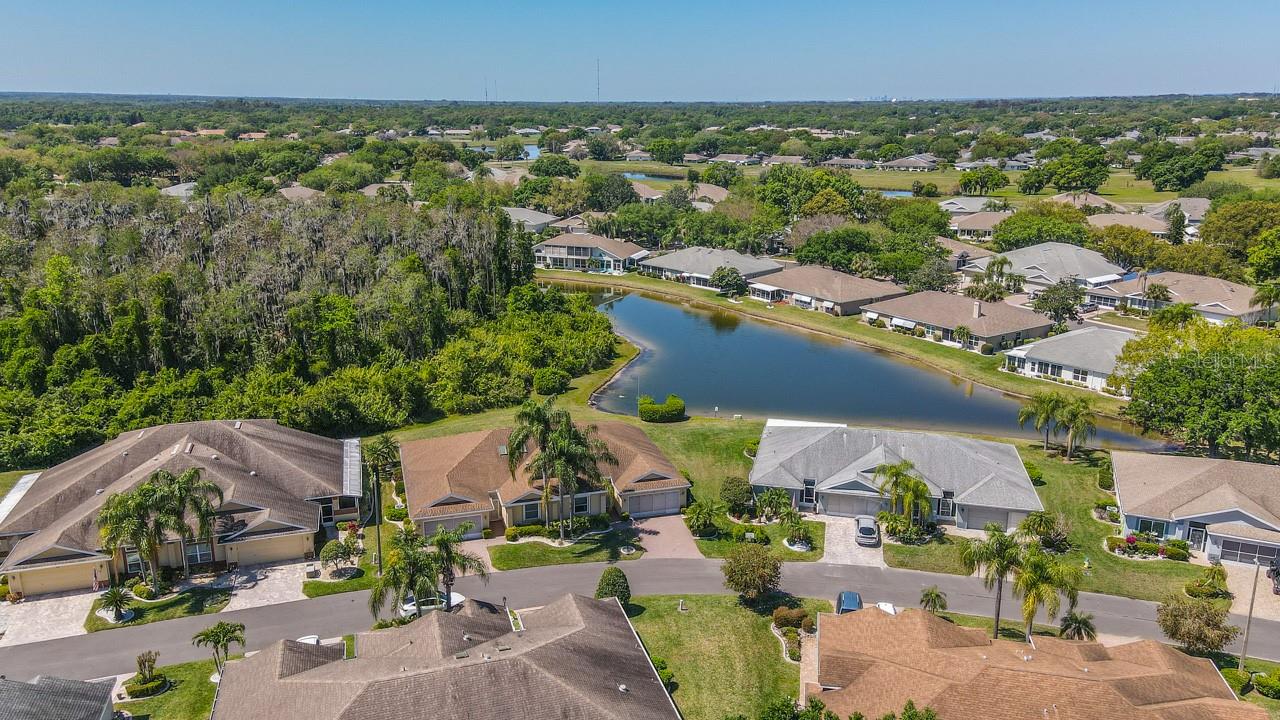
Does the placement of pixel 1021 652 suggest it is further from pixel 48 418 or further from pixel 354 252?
pixel 354 252

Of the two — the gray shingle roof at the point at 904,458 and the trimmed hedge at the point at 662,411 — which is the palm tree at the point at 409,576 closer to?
the gray shingle roof at the point at 904,458

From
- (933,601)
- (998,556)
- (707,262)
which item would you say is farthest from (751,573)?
(707,262)

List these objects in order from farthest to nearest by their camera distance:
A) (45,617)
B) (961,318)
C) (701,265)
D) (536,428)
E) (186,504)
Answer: (701,265)
(961,318)
(536,428)
(186,504)
(45,617)

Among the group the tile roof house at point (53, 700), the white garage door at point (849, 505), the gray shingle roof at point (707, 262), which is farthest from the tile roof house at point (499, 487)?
the gray shingle roof at point (707, 262)

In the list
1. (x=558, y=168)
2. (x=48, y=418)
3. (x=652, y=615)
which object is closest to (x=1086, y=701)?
(x=652, y=615)

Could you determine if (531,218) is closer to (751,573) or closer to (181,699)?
(751,573)

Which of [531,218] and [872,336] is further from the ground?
[531,218]

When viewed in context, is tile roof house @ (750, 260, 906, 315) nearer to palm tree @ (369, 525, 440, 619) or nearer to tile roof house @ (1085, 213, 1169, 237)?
tile roof house @ (1085, 213, 1169, 237)
